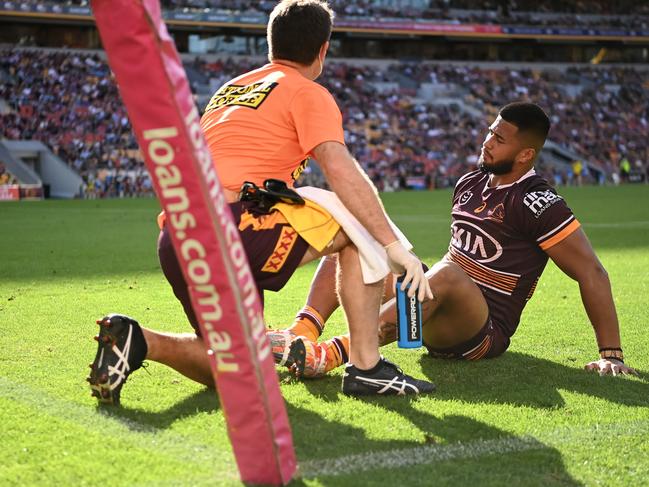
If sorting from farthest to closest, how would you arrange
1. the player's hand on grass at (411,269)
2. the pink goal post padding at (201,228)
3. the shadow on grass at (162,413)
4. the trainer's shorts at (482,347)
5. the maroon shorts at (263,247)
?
the trainer's shorts at (482,347) → the maroon shorts at (263,247) → the player's hand on grass at (411,269) → the shadow on grass at (162,413) → the pink goal post padding at (201,228)

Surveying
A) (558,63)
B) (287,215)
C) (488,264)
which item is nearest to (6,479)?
(287,215)

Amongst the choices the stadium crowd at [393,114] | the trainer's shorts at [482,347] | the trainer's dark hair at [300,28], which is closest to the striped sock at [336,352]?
the trainer's shorts at [482,347]

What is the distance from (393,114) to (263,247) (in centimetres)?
4272

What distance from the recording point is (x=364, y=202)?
4.02 metres

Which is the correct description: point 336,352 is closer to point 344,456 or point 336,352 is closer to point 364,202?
point 364,202

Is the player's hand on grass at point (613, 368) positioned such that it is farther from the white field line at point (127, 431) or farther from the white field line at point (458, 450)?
the white field line at point (127, 431)

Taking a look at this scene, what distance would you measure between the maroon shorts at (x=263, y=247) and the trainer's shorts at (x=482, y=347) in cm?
139

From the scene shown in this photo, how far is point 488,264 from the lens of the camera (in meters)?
5.30

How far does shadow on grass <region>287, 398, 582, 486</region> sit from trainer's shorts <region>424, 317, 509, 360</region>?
4.06 ft

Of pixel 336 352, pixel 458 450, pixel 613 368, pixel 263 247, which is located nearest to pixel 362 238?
pixel 263 247

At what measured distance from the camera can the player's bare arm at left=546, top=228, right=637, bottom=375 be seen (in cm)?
498

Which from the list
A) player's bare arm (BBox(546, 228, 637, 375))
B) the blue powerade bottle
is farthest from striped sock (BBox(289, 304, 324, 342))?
player's bare arm (BBox(546, 228, 637, 375))

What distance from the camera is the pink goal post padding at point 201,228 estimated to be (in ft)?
9.30

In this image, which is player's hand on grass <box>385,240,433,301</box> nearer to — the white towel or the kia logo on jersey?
the white towel
